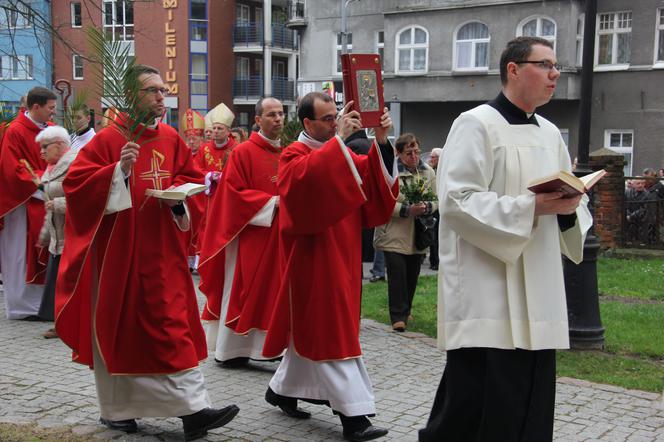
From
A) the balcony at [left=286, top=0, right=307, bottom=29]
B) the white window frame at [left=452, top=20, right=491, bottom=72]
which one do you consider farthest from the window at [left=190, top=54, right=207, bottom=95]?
the white window frame at [left=452, top=20, right=491, bottom=72]

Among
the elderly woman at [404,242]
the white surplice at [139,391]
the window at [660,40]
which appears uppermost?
the window at [660,40]

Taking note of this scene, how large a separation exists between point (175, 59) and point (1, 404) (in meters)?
44.8

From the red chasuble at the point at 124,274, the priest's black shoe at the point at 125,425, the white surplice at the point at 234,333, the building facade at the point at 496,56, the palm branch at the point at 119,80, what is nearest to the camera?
the palm branch at the point at 119,80

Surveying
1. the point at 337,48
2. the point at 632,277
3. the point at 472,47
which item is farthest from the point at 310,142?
the point at 337,48

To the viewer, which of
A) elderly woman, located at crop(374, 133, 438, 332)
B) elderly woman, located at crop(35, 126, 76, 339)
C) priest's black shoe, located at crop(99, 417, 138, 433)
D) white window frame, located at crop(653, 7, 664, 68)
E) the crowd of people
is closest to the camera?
the crowd of people

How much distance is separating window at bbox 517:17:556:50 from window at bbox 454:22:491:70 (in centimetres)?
154

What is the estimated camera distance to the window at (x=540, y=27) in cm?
3142

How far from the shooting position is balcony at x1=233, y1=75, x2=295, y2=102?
50.4m

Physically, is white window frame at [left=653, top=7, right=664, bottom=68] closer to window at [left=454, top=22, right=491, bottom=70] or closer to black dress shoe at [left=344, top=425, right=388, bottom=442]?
window at [left=454, top=22, right=491, bottom=70]

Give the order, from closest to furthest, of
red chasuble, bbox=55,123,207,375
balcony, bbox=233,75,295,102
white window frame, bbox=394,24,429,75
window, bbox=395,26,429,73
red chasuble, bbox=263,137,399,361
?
1. red chasuble, bbox=263,137,399,361
2. red chasuble, bbox=55,123,207,375
3. white window frame, bbox=394,24,429,75
4. window, bbox=395,26,429,73
5. balcony, bbox=233,75,295,102

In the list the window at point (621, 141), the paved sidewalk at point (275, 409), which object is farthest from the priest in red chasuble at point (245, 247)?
the window at point (621, 141)

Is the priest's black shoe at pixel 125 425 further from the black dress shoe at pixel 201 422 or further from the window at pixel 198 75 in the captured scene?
the window at pixel 198 75

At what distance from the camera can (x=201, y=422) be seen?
5.07m

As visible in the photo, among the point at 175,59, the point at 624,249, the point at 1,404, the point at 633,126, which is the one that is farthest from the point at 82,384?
the point at 175,59
